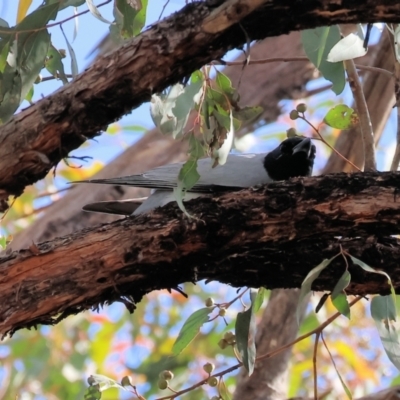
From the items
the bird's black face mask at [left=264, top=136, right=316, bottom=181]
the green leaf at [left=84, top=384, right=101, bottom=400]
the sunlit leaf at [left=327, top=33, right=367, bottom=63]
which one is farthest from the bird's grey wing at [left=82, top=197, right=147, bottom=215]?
the sunlit leaf at [left=327, top=33, right=367, bottom=63]

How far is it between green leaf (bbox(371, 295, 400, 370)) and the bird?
18.9 inches

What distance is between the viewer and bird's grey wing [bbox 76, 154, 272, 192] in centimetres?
179

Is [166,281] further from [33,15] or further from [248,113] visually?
[33,15]

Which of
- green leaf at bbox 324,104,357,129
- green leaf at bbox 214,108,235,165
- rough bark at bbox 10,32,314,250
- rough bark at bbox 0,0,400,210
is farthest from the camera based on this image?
rough bark at bbox 10,32,314,250

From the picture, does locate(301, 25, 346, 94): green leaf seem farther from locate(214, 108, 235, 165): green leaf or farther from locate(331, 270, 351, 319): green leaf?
locate(331, 270, 351, 319): green leaf

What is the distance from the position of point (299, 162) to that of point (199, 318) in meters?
0.78

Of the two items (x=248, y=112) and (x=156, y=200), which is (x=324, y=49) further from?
(x=156, y=200)

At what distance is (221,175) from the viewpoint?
6.00ft

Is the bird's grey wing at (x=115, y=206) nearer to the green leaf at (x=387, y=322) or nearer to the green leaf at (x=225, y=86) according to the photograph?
the green leaf at (x=225, y=86)

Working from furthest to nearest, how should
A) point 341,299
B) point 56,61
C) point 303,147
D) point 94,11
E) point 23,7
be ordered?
point 303,147
point 23,7
point 56,61
point 94,11
point 341,299

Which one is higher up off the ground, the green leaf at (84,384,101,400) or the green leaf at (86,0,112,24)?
the green leaf at (86,0,112,24)

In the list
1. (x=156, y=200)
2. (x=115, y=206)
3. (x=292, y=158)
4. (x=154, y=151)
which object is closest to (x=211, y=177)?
(x=156, y=200)

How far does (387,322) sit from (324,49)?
1.85 ft

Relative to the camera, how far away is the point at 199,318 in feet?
5.04
